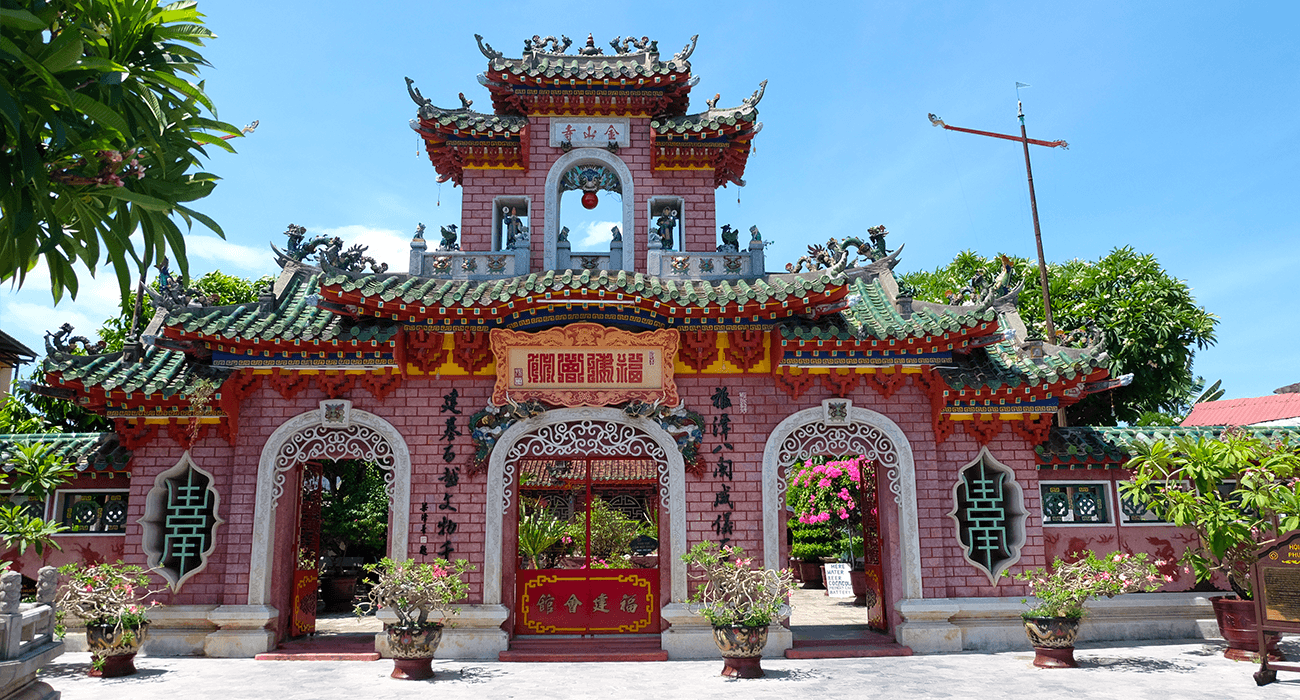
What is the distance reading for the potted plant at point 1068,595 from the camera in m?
8.56

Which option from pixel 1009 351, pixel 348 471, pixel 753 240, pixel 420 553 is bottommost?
pixel 420 553

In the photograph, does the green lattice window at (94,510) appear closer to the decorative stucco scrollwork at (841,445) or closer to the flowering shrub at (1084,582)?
the decorative stucco scrollwork at (841,445)

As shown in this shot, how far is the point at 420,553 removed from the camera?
Answer: 31.6ft

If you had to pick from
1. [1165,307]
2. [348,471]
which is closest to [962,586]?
[348,471]

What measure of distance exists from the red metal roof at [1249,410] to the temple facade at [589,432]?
25872mm

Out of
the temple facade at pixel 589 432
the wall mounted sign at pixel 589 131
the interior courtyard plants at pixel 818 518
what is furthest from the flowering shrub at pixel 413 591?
the interior courtyard plants at pixel 818 518

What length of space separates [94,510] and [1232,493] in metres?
13.4

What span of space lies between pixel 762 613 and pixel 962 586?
290cm

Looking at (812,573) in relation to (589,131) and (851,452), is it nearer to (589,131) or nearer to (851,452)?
(851,452)

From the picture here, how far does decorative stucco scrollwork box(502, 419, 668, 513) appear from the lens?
389 inches

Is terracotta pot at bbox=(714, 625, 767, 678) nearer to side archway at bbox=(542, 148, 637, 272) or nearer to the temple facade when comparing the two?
the temple facade

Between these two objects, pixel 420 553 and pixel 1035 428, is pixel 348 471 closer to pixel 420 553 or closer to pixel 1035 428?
pixel 420 553

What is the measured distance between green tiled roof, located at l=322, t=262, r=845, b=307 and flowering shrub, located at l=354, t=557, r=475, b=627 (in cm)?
294

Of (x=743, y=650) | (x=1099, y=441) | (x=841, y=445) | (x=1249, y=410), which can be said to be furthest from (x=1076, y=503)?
(x=1249, y=410)
